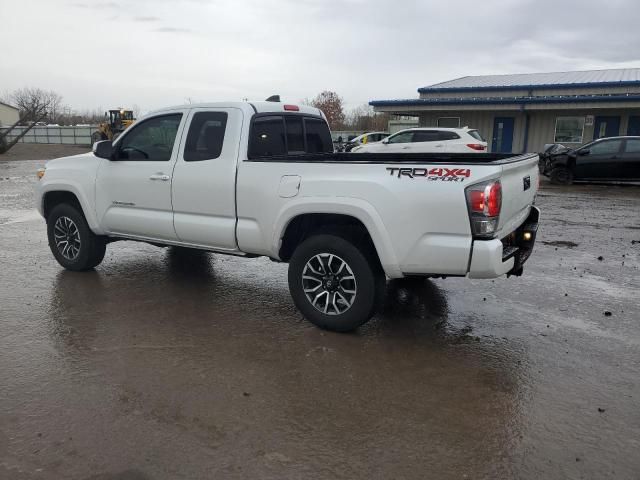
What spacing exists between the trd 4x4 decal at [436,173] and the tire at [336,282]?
29.7 inches

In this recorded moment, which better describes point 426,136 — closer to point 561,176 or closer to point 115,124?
point 561,176

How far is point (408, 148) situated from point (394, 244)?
530 inches

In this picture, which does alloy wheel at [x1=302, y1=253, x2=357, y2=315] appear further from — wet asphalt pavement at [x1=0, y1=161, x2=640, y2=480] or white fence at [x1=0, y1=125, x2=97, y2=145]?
white fence at [x1=0, y1=125, x2=97, y2=145]

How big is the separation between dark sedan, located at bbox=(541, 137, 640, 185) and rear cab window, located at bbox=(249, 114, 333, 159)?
12617 mm

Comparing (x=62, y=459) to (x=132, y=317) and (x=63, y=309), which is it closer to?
(x=132, y=317)

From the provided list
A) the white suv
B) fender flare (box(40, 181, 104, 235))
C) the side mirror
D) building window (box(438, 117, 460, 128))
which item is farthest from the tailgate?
building window (box(438, 117, 460, 128))

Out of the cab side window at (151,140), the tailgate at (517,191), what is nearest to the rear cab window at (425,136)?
the tailgate at (517,191)

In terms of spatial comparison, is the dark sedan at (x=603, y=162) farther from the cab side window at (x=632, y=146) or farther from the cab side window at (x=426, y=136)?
the cab side window at (x=426, y=136)

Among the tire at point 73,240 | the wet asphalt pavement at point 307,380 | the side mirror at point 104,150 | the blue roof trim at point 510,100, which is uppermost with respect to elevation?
the blue roof trim at point 510,100

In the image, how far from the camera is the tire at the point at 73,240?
20.7 feet

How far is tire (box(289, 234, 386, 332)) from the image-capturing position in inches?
173

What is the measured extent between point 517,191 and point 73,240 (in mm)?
5036

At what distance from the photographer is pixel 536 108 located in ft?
87.0

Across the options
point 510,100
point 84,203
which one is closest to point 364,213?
point 84,203
